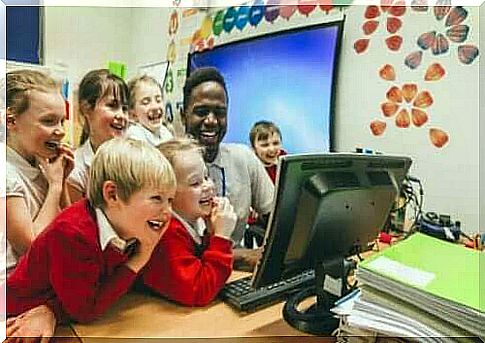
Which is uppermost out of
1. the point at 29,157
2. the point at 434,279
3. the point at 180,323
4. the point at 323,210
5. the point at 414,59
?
the point at 414,59

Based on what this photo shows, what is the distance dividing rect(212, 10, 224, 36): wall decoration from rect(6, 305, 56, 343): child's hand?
849 mm

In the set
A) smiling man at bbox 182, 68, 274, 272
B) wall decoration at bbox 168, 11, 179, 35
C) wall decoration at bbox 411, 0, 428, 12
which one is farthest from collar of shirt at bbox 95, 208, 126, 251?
wall decoration at bbox 411, 0, 428, 12

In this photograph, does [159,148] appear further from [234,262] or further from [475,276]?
[475,276]

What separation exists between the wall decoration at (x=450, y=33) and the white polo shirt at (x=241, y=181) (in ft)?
2.37

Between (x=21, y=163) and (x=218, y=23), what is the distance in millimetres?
707

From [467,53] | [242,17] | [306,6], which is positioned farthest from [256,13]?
[467,53]

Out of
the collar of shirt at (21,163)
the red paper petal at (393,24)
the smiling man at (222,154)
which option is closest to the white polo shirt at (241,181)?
the smiling man at (222,154)

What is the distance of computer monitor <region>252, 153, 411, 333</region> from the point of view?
908 millimetres

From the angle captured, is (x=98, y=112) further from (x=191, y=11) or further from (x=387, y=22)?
(x=387, y=22)

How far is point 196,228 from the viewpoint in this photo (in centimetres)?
106

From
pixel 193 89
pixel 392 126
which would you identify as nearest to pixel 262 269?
pixel 193 89

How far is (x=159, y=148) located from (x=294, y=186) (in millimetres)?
303

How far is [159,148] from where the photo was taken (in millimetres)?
997

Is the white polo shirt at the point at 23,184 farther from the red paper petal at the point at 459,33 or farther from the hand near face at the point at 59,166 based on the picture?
the red paper petal at the point at 459,33
